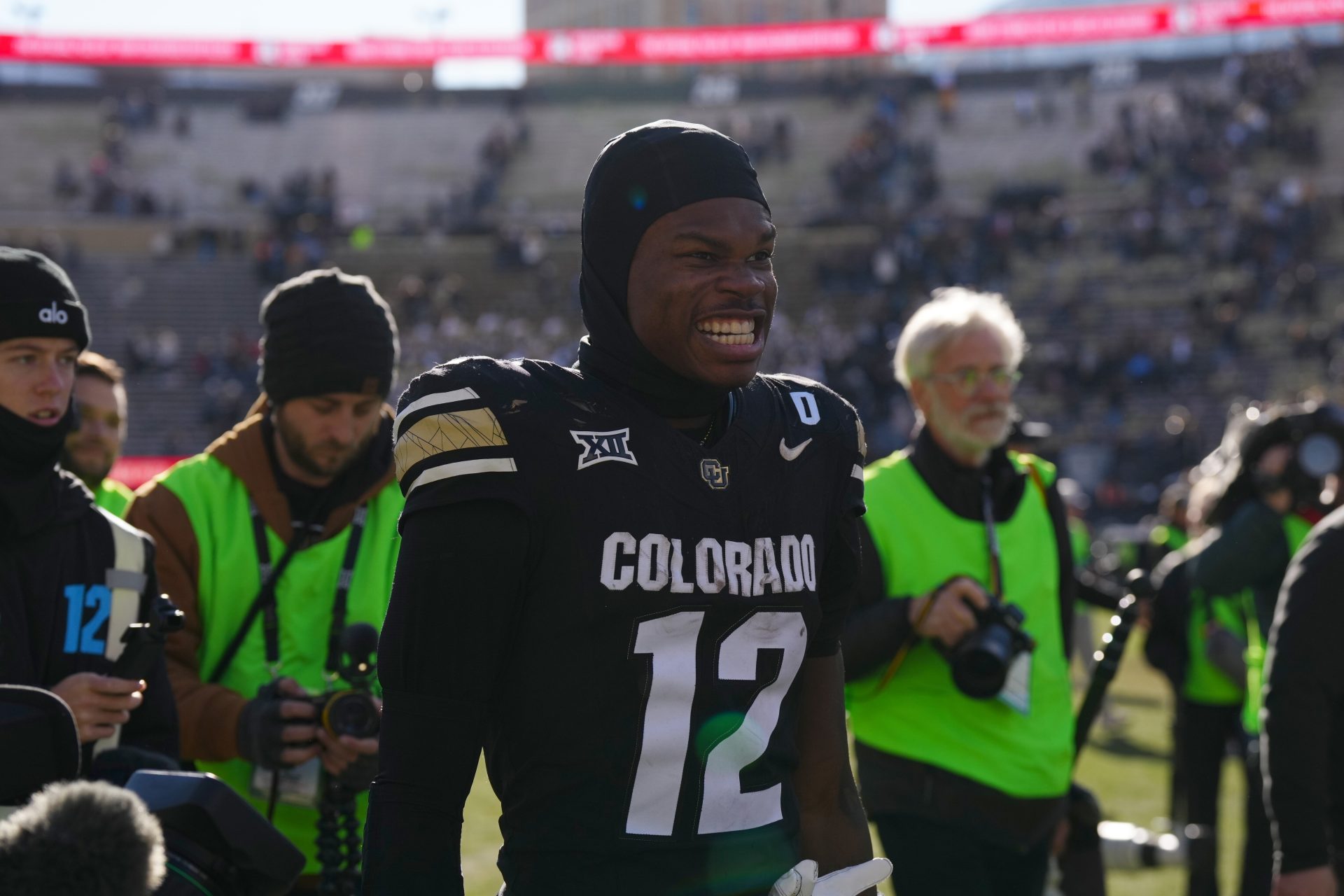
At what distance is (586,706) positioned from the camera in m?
1.85

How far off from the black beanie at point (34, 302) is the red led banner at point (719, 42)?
36044 mm

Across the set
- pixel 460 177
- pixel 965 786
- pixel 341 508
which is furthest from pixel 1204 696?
pixel 460 177

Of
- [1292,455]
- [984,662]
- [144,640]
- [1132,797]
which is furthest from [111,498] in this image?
[1132,797]

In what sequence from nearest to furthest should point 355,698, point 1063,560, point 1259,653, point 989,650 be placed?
point 355,698
point 989,650
point 1063,560
point 1259,653

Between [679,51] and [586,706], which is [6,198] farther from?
[586,706]

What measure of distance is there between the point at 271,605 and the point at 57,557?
20.6 inches

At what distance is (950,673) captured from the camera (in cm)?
346

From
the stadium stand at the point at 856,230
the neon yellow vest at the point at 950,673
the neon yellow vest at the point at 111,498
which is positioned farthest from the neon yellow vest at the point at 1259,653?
the stadium stand at the point at 856,230

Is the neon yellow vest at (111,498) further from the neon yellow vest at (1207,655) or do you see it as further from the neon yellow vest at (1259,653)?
the neon yellow vest at (1207,655)

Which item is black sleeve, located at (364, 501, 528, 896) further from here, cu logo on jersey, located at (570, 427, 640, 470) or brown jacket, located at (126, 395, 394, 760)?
brown jacket, located at (126, 395, 394, 760)

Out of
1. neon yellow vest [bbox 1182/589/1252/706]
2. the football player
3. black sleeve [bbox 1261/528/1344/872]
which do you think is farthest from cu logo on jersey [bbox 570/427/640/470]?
neon yellow vest [bbox 1182/589/1252/706]

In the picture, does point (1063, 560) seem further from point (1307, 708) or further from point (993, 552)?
point (1307, 708)

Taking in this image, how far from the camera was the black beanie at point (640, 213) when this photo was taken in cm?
195

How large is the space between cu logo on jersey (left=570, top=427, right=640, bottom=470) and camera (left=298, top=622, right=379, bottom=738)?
113cm
